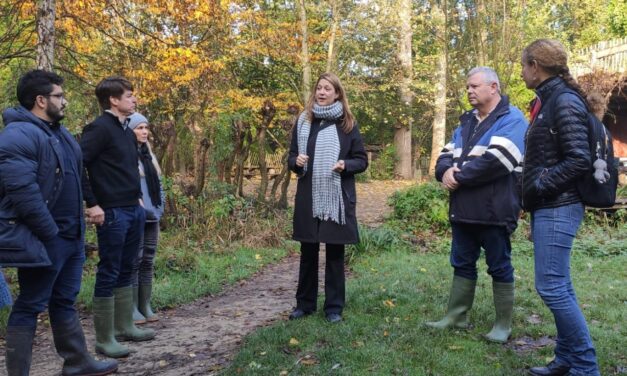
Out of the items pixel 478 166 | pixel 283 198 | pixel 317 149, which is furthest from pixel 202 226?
pixel 478 166

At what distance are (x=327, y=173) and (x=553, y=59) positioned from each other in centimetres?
201

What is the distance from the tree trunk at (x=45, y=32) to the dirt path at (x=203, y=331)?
3.00m

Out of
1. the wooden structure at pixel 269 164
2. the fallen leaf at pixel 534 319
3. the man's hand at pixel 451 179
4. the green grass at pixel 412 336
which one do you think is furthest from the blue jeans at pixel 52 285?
the wooden structure at pixel 269 164

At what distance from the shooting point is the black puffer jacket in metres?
3.20

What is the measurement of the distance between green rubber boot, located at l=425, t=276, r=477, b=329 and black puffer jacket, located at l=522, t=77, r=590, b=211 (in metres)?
1.21

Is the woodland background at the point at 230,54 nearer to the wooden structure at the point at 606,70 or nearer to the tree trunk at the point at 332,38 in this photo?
the tree trunk at the point at 332,38

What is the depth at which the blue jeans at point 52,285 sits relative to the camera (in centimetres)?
342

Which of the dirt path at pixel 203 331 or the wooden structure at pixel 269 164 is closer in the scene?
the dirt path at pixel 203 331

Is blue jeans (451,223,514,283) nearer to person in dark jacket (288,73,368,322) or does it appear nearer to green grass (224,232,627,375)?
green grass (224,232,627,375)

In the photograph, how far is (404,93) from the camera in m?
20.3

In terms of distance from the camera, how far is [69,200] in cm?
363

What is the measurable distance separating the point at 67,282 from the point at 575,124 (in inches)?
134

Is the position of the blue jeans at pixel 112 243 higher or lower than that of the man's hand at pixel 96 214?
lower

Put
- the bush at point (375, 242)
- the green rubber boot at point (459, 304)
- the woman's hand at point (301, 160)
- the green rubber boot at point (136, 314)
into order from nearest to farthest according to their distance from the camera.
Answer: the green rubber boot at point (459, 304) → the woman's hand at point (301, 160) → the green rubber boot at point (136, 314) → the bush at point (375, 242)
